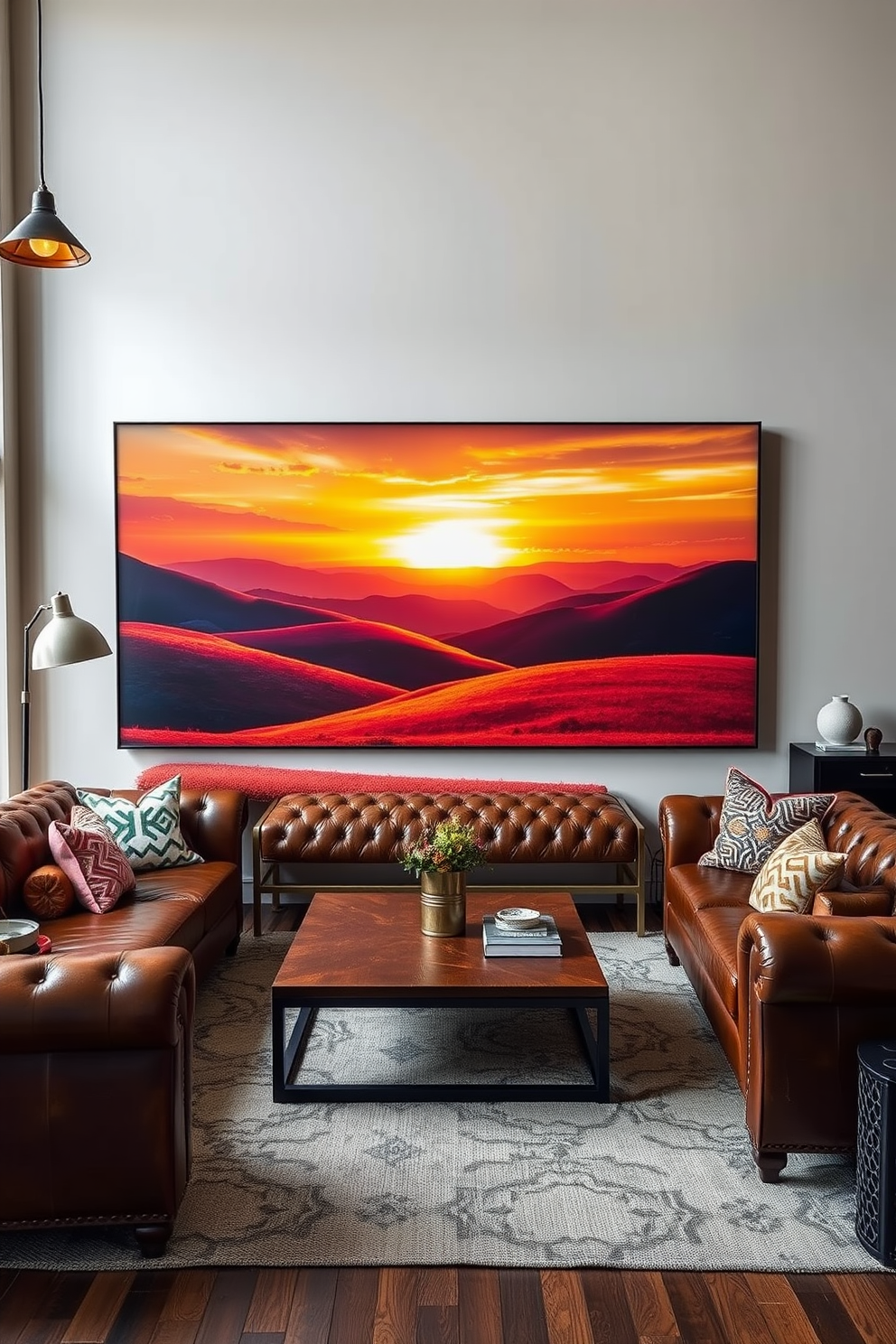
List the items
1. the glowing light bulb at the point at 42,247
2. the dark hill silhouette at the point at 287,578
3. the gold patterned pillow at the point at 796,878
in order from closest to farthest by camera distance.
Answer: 1. the gold patterned pillow at the point at 796,878
2. the glowing light bulb at the point at 42,247
3. the dark hill silhouette at the point at 287,578

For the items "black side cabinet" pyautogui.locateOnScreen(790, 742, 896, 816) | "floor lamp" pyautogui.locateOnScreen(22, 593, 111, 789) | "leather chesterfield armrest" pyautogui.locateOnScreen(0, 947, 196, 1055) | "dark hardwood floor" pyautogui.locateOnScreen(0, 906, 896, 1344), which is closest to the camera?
"dark hardwood floor" pyautogui.locateOnScreen(0, 906, 896, 1344)

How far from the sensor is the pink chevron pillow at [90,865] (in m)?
4.31

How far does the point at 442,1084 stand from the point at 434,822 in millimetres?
2020

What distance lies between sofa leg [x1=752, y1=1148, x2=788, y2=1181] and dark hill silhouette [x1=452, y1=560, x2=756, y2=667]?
3290 millimetres

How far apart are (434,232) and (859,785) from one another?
369cm

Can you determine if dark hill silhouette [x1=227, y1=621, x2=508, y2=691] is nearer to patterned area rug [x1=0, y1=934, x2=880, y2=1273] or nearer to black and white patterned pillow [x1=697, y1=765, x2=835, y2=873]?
black and white patterned pillow [x1=697, y1=765, x2=835, y2=873]

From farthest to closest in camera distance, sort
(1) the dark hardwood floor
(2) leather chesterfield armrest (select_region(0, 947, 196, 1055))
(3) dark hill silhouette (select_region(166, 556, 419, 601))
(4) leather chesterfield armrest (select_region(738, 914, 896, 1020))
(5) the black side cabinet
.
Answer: (3) dark hill silhouette (select_region(166, 556, 419, 601)) → (5) the black side cabinet → (4) leather chesterfield armrest (select_region(738, 914, 896, 1020)) → (2) leather chesterfield armrest (select_region(0, 947, 196, 1055)) → (1) the dark hardwood floor

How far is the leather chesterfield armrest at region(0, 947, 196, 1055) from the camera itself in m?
2.66

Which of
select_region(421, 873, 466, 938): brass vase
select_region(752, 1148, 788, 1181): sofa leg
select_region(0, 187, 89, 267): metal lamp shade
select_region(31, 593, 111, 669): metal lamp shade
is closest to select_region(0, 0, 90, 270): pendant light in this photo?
select_region(0, 187, 89, 267): metal lamp shade

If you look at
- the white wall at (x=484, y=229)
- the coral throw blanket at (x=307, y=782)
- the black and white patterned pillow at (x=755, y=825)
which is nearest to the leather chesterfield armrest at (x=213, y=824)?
the coral throw blanket at (x=307, y=782)

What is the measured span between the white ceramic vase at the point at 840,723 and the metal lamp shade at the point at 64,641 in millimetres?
3647

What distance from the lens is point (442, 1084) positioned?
3.70 meters

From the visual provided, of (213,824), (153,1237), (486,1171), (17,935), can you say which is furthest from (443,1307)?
(213,824)

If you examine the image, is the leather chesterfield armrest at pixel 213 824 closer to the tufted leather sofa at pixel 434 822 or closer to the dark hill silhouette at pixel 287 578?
the tufted leather sofa at pixel 434 822
